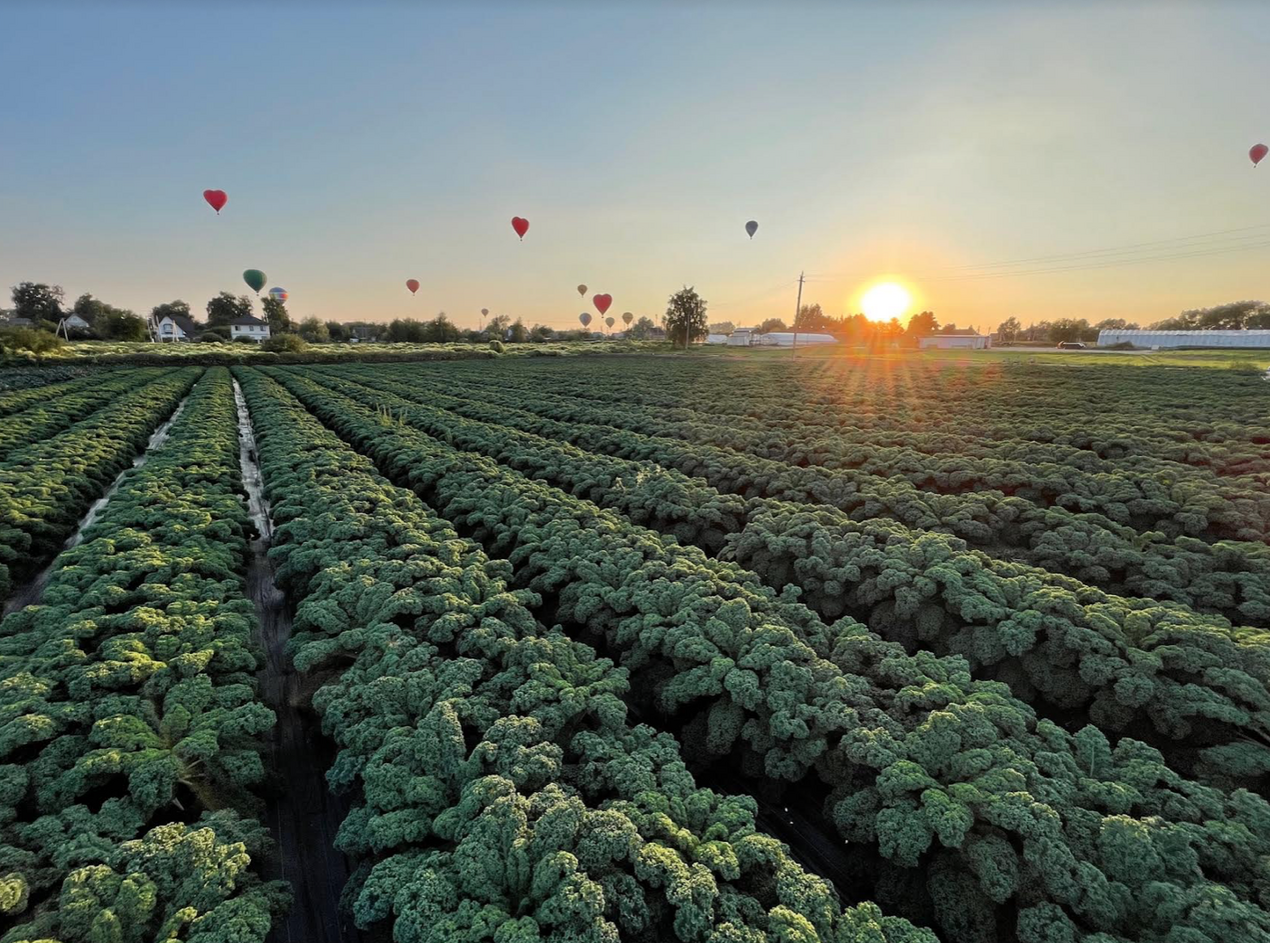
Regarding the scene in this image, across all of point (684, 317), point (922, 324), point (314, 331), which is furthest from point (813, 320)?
point (314, 331)

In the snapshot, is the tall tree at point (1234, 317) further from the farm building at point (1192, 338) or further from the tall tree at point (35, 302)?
the tall tree at point (35, 302)

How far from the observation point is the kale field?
3.00m

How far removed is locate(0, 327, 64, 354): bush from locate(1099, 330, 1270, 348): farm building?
135 metres

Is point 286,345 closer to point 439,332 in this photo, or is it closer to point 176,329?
point 439,332

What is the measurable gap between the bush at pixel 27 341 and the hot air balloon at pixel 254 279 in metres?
17.3

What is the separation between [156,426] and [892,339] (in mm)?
112736

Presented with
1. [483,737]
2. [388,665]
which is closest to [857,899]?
[483,737]

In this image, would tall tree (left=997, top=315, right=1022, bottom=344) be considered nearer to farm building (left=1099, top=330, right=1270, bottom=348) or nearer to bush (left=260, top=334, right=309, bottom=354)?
farm building (left=1099, top=330, right=1270, bottom=348)

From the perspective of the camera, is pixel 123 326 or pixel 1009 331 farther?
pixel 1009 331

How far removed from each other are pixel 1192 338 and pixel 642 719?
11808 centimetres

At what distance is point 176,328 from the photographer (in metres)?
108

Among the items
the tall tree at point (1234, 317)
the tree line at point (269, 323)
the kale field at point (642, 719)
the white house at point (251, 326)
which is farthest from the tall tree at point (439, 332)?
the tall tree at point (1234, 317)

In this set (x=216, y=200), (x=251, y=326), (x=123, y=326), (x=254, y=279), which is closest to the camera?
(x=216, y=200)

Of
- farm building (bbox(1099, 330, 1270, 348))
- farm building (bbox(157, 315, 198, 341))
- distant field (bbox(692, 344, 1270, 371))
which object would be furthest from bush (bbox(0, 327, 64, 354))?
farm building (bbox(1099, 330, 1270, 348))
